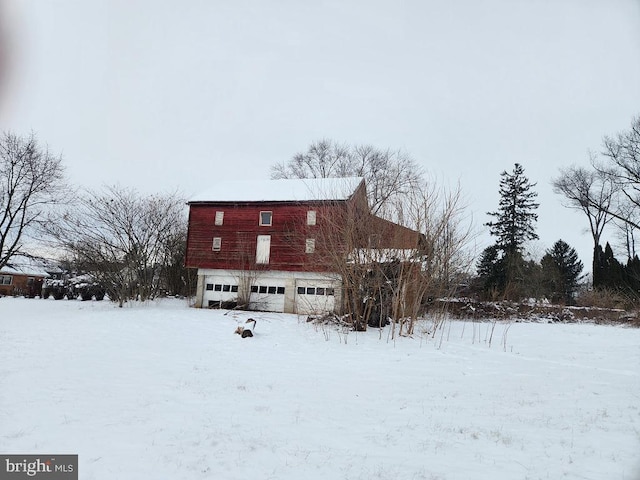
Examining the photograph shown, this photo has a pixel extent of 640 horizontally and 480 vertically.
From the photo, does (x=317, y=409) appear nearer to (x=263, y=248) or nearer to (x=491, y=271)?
(x=263, y=248)

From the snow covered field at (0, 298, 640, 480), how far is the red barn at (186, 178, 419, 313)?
35.5 ft

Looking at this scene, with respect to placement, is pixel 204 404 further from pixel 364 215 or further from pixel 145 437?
pixel 364 215

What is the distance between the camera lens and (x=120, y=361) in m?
8.99

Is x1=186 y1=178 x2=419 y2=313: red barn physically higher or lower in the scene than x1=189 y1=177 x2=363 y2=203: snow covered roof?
lower

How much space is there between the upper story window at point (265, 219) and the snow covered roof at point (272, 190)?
85cm

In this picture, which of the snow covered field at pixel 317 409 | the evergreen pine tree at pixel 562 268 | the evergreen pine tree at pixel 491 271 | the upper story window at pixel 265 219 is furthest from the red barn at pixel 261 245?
the evergreen pine tree at pixel 562 268

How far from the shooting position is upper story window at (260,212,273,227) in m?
24.1

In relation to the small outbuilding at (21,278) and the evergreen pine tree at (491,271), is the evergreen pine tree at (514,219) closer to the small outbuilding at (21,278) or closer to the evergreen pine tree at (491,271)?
the evergreen pine tree at (491,271)

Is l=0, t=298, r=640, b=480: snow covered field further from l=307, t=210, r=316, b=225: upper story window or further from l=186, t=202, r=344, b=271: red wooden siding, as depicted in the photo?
l=307, t=210, r=316, b=225: upper story window

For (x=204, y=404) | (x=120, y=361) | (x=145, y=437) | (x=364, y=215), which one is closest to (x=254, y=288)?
(x=364, y=215)

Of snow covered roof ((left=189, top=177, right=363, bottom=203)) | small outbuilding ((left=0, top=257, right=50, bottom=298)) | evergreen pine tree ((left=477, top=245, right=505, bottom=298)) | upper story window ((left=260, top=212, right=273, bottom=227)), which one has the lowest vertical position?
small outbuilding ((left=0, top=257, right=50, bottom=298))

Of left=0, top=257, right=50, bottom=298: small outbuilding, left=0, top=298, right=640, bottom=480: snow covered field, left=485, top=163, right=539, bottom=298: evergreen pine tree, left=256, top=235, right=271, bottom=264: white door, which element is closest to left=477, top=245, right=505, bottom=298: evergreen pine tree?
left=485, top=163, right=539, bottom=298: evergreen pine tree

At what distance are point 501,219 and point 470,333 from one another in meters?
23.1

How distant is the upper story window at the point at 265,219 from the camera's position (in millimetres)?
24141
